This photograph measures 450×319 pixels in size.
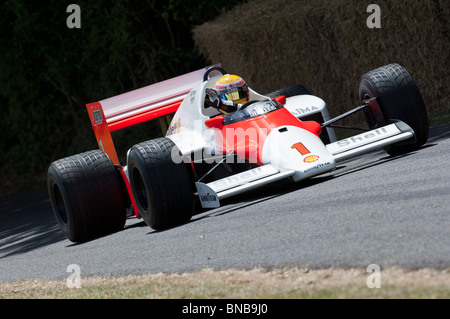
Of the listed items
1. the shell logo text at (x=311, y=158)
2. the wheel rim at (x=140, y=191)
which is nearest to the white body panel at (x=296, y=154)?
the shell logo text at (x=311, y=158)

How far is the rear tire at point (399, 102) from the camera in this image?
8422 mm

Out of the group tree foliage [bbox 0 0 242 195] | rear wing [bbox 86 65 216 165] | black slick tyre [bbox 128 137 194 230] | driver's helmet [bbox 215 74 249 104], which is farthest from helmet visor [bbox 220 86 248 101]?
tree foliage [bbox 0 0 242 195]

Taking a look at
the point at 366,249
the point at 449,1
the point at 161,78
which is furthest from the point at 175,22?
the point at 366,249

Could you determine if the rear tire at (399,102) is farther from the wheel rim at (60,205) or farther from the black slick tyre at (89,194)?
the wheel rim at (60,205)

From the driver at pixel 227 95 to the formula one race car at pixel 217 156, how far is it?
12 cm

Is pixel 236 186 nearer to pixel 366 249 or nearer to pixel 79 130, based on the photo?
pixel 366 249

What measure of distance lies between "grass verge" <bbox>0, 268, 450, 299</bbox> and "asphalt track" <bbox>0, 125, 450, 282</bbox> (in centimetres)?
15

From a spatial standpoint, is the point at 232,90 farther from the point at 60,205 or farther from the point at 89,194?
the point at 60,205

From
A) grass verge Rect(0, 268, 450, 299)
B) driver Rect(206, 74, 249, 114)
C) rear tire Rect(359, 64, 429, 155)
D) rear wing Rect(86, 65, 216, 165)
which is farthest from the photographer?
rear wing Rect(86, 65, 216, 165)

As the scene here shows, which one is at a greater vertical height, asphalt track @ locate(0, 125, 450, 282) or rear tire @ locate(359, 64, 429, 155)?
rear tire @ locate(359, 64, 429, 155)

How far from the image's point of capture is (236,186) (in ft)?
25.1

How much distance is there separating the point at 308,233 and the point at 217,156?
2815 mm

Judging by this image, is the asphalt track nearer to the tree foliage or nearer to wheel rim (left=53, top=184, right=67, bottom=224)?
wheel rim (left=53, top=184, right=67, bottom=224)

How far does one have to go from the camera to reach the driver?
350 inches
